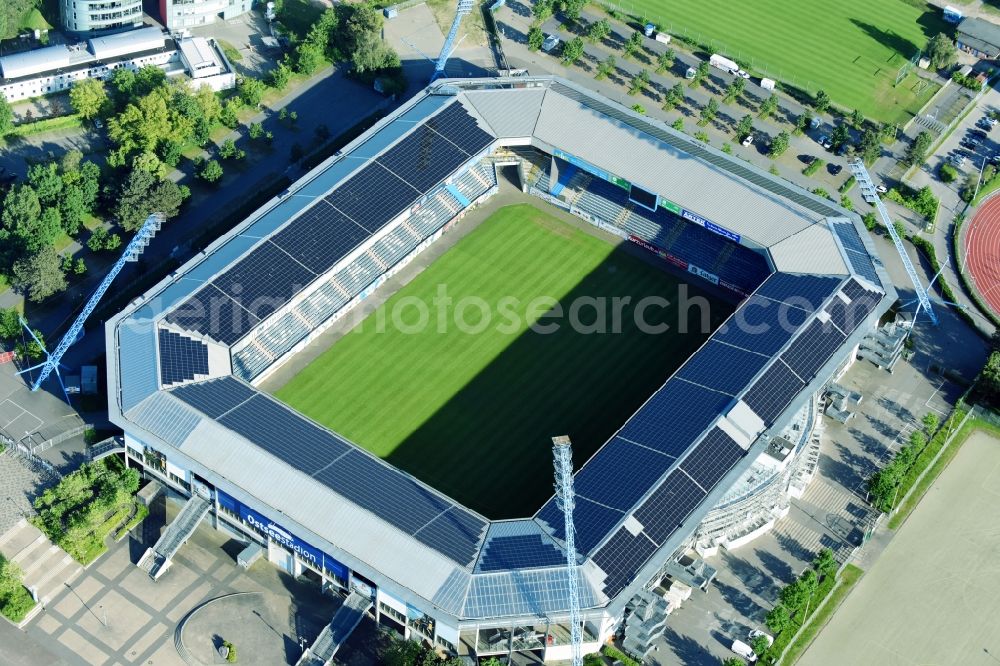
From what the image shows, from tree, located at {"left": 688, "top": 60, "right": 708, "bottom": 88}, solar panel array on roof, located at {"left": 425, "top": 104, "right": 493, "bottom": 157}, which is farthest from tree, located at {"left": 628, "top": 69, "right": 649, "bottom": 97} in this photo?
solar panel array on roof, located at {"left": 425, "top": 104, "right": 493, "bottom": 157}

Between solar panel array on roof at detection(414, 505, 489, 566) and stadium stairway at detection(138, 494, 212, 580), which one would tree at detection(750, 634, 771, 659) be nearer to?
solar panel array on roof at detection(414, 505, 489, 566)

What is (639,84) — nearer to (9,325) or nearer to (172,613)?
(9,325)

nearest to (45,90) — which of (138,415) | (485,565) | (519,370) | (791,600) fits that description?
(138,415)

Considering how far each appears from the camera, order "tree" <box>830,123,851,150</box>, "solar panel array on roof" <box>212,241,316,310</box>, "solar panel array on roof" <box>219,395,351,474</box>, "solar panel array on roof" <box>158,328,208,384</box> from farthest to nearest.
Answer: "tree" <box>830,123,851,150</box>
"solar panel array on roof" <box>212,241,316,310</box>
"solar panel array on roof" <box>158,328,208,384</box>
"solar panel array on roof" <box>219,395,351,474</box>

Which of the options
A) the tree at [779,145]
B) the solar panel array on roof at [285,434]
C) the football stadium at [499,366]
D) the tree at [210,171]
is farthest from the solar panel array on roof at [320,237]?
the tree at [779,145]

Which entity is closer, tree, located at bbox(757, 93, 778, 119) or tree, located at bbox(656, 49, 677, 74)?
tree, located at bbox(757, 93, 778, 119)

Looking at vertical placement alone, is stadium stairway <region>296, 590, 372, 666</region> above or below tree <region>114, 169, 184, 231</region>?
below

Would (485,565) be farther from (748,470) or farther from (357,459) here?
(748,470)

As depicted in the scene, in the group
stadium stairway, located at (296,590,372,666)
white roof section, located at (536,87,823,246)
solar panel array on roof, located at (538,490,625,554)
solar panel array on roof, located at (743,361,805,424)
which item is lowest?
stadium stairway, located at (296,590,372,666)
